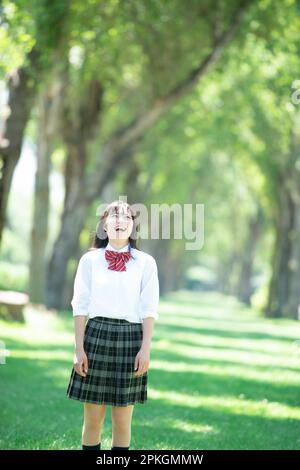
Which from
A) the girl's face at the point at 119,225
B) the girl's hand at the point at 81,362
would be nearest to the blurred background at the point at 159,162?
the girl's face at the point at 119,225

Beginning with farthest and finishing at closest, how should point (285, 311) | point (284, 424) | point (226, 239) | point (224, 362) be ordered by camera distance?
1. point (226, 239)
2. point (285, 311)
3. point (224, 362)
4. point (284, 424)

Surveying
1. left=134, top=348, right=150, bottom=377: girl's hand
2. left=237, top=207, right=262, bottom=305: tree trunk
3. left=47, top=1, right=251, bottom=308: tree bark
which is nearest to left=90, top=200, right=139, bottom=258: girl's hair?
left=134, top=348, right=150, bottom=377: girl's hand

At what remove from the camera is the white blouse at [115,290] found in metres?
5.46

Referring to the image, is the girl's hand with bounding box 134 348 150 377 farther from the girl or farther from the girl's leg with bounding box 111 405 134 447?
the girl's leg with bounding box 111 405 134 447

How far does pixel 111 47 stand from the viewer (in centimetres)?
2272

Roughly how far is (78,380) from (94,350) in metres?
0.23

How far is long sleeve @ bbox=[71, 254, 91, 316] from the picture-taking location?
5473 mm

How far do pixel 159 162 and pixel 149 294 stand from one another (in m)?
33.0

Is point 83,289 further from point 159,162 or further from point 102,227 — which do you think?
point 159,162

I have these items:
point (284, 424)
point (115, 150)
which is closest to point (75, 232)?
point (115, 150)

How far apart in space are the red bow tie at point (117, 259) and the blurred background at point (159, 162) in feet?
1.94

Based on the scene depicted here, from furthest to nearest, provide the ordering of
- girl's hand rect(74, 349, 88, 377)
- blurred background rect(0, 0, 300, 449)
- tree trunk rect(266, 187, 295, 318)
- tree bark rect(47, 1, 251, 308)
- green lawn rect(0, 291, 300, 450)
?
tree trunk rect(266, 187, 295, 318) < tree bark rect(47, 1, 251, 308) < blurred background rect(0, 0, 300, 449) < green lawn rect(0, 291, 300, 450) < girl's hand rect(74, 349, 88, 377)

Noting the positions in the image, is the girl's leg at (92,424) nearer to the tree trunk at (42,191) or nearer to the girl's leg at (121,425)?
the girl's leg at (121,425)
